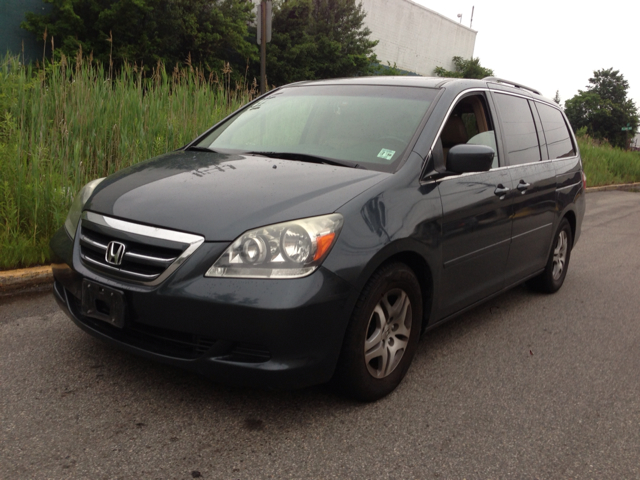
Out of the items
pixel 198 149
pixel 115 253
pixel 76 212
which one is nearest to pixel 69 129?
pixel 198 149

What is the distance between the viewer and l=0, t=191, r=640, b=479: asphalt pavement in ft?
8.08

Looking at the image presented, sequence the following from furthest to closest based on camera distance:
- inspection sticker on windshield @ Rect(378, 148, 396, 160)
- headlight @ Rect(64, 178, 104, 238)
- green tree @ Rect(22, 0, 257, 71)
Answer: green tree @ Rect(22, 0, 257, 71)
inspection sticker on windshield @ Rect(378, 148, 396, 160)
headlight @ Rect(64, 178, 104, 238)

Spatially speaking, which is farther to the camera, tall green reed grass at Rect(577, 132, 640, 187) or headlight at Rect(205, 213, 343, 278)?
tall green reed grass at Rect(577, 132, 640, 187)

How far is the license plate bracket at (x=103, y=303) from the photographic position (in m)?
2.67

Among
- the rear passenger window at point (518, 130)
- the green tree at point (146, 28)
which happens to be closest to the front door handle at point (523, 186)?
the rear passenger window at point (518, 130)

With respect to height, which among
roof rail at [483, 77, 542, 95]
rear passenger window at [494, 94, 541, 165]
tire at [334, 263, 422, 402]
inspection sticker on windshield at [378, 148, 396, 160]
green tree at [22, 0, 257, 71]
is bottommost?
tire at [334, 263, 422, 402]

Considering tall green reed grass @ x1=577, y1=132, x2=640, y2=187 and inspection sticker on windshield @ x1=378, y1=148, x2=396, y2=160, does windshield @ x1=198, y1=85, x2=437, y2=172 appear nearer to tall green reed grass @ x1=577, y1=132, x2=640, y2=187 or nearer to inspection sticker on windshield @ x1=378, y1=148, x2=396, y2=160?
inspection sticker on windshield @ x1=378, y1=148, x2=396, y2=160

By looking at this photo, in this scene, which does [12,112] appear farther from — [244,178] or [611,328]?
[611,328]

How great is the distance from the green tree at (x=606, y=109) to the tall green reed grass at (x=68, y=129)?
5219 cm

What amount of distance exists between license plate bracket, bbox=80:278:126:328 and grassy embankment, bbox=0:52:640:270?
2220mm

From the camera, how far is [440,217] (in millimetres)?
3285

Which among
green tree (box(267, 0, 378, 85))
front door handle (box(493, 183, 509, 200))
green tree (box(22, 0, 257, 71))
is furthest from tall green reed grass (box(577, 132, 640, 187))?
front door handle (box(493, 183, 509, 200))

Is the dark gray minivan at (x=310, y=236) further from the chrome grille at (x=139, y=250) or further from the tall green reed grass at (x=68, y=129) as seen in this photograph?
the tall green reed grass at (x=68, y=129)

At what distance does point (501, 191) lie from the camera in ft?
12.9
